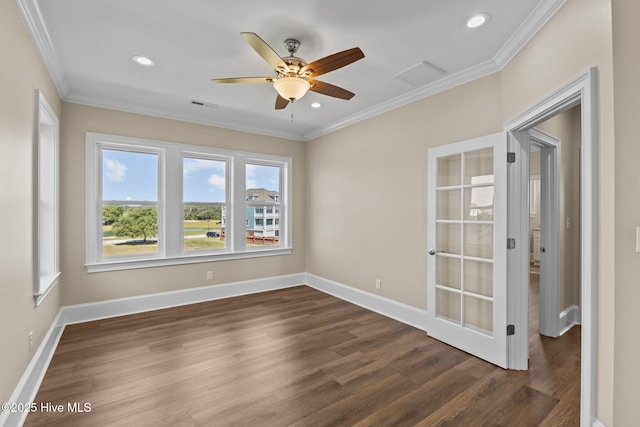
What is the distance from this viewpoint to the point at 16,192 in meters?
2.03

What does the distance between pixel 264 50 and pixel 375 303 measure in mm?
3362

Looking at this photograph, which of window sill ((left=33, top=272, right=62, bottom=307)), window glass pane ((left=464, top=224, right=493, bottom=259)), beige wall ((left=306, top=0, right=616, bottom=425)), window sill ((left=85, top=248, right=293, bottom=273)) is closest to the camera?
beige wall ((left=306, top=0, right=616, bottom=425))

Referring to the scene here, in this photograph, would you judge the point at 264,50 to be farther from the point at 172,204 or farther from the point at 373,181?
the point at 172,204

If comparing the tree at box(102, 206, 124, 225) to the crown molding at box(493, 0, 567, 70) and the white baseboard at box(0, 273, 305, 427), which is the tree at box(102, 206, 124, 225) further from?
the crown molding at box(493, 0, 567, 70)

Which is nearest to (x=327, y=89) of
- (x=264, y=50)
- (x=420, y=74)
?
(x=264, y=50)

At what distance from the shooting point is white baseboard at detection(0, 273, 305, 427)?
2080 millimetres

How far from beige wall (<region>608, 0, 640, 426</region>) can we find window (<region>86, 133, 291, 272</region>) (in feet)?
14.5

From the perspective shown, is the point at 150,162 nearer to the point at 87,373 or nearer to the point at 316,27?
the point at 87,373

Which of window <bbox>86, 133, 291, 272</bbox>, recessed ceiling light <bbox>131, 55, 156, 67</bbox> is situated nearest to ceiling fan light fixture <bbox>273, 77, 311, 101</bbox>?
recessed ceiling light <bbox>131, 55, 156, 67</bbox>

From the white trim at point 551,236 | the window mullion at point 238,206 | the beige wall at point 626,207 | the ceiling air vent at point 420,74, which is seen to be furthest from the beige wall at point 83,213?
the beige wall at point 626,207

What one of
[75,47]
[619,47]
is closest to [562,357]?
[619,47]

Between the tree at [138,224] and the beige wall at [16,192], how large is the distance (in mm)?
1678

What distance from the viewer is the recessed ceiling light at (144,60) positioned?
2770 mm

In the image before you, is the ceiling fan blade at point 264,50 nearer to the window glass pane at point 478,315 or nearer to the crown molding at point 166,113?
the crown molding at point 166,113
